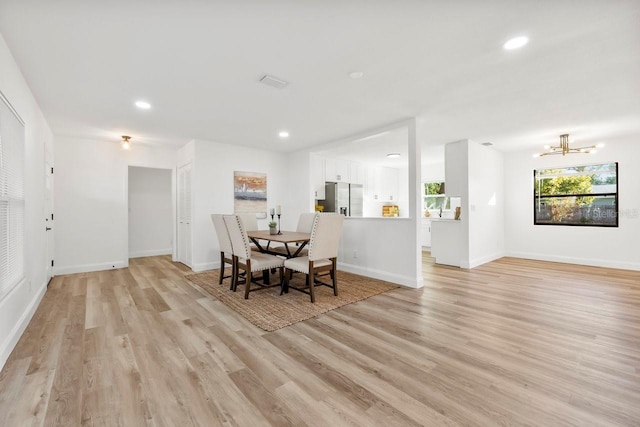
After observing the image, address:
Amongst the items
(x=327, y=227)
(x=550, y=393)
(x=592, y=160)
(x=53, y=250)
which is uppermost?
(x=592, y=160)

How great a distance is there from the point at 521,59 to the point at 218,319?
12.0 ft

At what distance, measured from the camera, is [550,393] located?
5.44 feet

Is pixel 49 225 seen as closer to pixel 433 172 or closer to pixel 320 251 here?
pixel 320 251

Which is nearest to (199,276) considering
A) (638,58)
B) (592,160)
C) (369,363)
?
(369,363)

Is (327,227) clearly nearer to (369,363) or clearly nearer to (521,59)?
(369,363)

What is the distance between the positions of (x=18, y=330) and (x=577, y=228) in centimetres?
823

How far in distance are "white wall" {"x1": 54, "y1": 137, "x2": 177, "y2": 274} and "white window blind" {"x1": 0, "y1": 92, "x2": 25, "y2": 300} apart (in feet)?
8.08

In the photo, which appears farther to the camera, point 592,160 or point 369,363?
point 592,160

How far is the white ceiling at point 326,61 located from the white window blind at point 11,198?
0.55 metres

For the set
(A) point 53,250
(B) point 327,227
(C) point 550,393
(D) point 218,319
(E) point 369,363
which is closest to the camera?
(C) point 550,393

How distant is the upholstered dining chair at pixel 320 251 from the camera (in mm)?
3283

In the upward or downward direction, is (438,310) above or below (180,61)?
below

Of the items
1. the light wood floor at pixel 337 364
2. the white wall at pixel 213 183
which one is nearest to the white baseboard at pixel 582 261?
the light wood floor at pixel 337 364

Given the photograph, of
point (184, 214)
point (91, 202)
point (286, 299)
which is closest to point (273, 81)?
point (286, 299)
